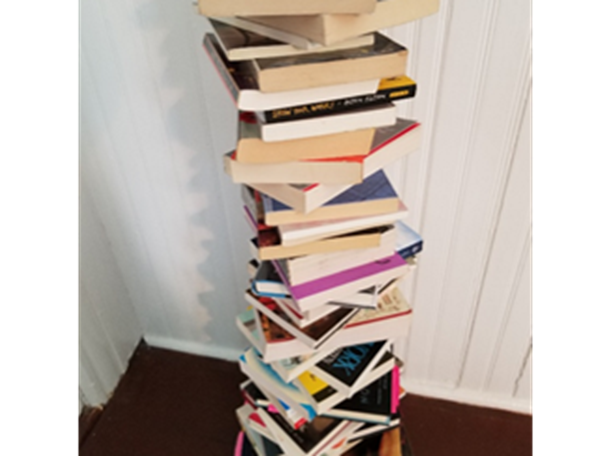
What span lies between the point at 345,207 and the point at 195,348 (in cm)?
113

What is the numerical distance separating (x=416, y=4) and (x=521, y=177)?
60 cm

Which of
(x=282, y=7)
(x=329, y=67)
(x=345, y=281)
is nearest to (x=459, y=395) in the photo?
(x=345, y=281)

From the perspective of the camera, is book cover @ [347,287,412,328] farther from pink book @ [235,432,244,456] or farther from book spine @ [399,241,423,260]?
pink book @ [235,432,244,456]

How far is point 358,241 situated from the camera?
91cm

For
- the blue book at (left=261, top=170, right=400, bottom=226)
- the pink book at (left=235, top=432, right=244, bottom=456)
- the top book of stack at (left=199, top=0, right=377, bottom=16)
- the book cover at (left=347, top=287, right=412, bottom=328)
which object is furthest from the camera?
the pink book at (left=235, top=432, right=244, bottom=456)

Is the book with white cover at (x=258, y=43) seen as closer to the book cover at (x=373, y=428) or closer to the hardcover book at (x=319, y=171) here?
the hardcover book at (x=319, y=171)

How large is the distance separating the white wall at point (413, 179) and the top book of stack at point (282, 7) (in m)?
0.46

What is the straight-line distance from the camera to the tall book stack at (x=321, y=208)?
2.26 feet

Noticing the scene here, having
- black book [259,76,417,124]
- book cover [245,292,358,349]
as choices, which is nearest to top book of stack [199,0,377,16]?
black book [259,76,417,124]

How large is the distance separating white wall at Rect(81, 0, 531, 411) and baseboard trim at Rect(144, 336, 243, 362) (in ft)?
0.16

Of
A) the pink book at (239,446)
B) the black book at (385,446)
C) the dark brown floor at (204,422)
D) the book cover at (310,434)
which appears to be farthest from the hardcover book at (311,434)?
the dark brown floor at (204,422)

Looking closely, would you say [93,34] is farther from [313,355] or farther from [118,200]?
[313,355]

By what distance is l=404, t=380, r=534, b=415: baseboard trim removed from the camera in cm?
159

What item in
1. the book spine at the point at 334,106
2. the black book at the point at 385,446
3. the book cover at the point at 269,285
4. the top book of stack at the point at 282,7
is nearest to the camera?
the top book of stack at the point at 282,7
